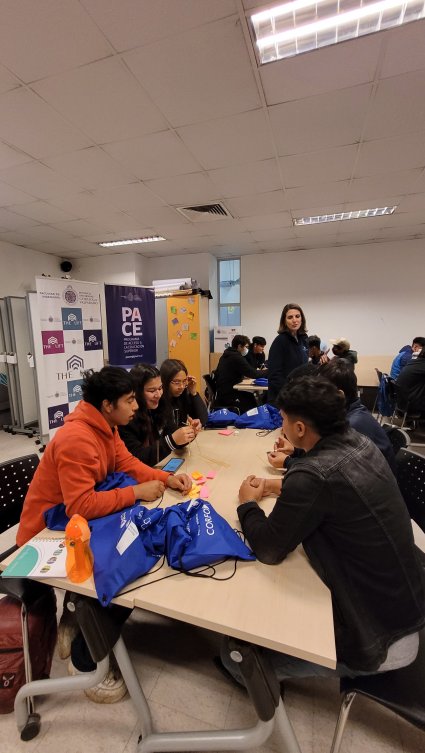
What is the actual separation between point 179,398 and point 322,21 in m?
2.40

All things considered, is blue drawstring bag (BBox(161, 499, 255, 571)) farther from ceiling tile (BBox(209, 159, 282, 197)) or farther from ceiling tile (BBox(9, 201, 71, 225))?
ceiling tile (BBox(9, 201, 71, 225))

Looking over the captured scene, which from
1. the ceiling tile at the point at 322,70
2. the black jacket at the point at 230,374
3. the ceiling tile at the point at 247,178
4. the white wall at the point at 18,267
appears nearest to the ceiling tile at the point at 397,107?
the ceiling tile at the point at 322,70

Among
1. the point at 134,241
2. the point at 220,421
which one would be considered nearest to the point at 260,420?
the point at 220,421

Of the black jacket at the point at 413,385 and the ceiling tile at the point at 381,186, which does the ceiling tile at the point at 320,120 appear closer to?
the ceiling tile at the point at 381,186

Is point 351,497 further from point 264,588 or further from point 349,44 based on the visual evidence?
point 349,44

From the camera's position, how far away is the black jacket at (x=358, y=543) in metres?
0.92

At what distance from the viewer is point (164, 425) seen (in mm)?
2166

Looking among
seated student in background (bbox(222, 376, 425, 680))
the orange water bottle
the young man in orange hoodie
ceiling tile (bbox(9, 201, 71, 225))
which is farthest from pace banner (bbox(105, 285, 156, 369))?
seated student in background (bbox(222, 376, 425, 680))

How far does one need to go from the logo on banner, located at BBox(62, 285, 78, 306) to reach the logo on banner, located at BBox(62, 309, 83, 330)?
11cm

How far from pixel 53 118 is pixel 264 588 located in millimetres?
3107

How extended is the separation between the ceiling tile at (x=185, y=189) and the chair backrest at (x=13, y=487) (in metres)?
2.97

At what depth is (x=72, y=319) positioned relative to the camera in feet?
12.7

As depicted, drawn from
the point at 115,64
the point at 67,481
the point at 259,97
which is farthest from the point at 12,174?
the point at 67,481

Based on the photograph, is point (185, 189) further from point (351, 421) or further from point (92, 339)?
point (351, 421)
